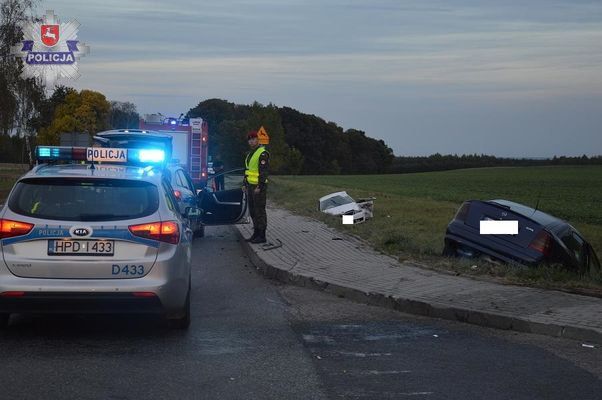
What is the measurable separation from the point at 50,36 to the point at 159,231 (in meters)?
32.5

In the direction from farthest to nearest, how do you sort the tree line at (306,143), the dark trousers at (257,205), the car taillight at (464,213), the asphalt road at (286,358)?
the tree line at (306,143)
the dark trousers at (257,205)
the car taillight at (464,213)
the asphalt road at (286,358)

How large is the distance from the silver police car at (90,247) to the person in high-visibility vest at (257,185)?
22.3 feet

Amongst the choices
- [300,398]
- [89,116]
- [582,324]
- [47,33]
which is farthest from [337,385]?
[89,116]

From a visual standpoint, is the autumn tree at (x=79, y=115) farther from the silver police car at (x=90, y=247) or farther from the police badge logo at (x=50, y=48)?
the silver police car at (x=90, y=247)

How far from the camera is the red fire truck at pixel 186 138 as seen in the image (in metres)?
26.9

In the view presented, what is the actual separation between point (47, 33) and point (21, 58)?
257 centimetres

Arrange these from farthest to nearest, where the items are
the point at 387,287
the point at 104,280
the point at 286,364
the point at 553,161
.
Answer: the point at 553,161, the point at 387,287, the point at 104,280, the point at 286,364

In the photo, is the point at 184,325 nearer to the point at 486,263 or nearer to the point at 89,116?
the point at 486,263

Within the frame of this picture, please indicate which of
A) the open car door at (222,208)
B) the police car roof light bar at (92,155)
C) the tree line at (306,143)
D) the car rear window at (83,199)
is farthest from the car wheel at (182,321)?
the tree line at (306,143)

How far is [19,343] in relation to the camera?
726cm

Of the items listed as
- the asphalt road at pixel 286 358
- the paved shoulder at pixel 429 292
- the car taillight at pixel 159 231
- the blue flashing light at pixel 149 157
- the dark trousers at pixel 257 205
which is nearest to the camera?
the asphalt road at pixel 286 358

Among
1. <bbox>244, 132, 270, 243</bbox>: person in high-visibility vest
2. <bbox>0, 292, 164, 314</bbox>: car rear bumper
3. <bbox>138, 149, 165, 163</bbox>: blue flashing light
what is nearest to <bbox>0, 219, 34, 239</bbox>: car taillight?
<bbox>0, 292, 164, 314</bbox>: car rear bumper

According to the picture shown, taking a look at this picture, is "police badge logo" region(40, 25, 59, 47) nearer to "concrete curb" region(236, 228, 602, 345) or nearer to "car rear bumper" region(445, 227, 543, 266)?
"concrete curb" region(236, 228, 602, 345)

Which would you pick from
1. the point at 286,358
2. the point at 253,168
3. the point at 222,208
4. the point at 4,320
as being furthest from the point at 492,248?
the point at 4,320
